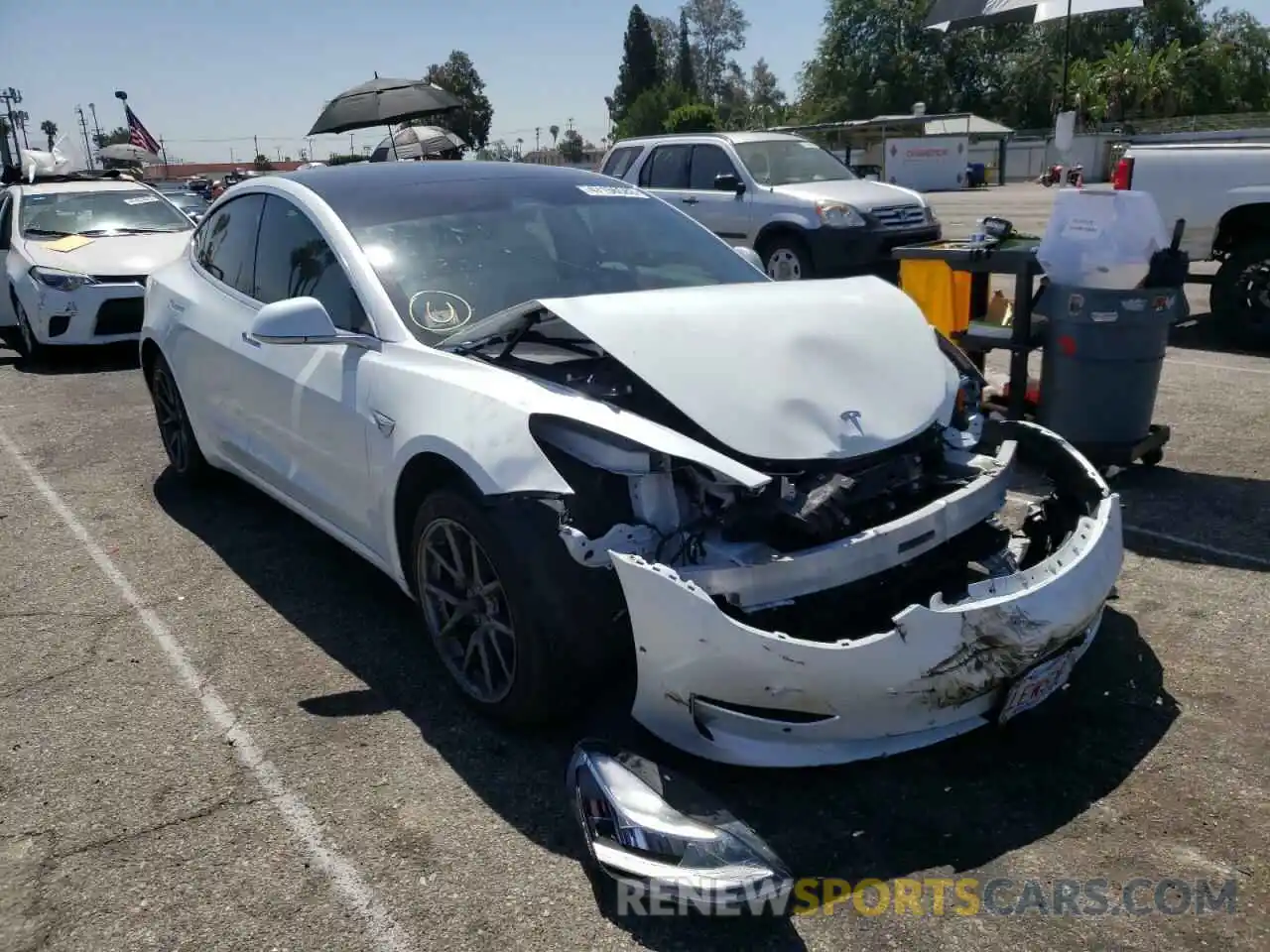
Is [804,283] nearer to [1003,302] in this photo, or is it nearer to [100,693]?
[1003,302]

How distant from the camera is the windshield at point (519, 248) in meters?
3.84

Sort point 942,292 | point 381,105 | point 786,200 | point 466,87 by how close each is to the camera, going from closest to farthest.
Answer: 1. point 942,292
2. point 786,200
3. point 381,105
4. point 466,87

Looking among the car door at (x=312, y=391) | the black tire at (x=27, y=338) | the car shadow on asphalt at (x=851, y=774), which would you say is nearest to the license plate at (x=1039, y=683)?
the car shadow on asphalt at (x=851, y=774)

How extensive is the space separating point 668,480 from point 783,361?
0.62 metres

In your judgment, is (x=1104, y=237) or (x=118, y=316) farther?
(x=118, y=316)

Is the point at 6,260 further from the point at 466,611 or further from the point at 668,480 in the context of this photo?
the point at 668,480

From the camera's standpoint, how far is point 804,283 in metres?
3.89

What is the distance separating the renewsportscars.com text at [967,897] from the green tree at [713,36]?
10830 cm

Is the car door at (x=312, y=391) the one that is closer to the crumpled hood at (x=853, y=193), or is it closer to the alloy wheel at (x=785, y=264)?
the alloy wheel at (x=785, y=264)

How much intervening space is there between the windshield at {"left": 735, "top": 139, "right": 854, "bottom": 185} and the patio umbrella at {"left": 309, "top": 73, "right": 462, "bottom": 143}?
668 cm

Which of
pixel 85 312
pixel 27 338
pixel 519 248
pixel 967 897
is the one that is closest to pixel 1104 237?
pixel 519 248

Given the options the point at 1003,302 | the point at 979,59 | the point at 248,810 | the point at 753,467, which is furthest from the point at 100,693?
the point at 979,59

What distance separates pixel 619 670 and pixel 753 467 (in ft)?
2.28

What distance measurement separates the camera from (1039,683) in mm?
2896
